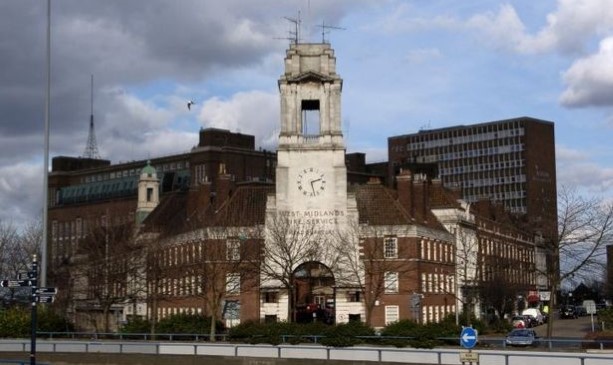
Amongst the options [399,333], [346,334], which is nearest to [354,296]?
[399,333]

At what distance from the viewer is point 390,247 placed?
3538 inches

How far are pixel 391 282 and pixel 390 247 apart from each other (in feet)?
11.2

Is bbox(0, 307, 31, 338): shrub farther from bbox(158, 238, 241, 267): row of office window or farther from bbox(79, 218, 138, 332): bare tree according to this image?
bbox(158, 238, 241, 267): row of office window

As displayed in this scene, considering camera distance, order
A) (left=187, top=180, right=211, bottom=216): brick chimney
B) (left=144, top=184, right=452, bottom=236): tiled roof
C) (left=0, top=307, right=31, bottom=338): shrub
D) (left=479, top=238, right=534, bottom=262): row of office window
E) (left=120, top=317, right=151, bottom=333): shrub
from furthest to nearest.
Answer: (left=479, top=238, right=534, bottom=262): row of office window < (left=187, top=180, right=211, bottom=216): brick chimney < (left=144, top=184, right=452, bottom=236): tiled roof < (left=120, top=317, right=151, bottom=333): shrub < (left=0, top=307, right=31, bottom=338): shrub

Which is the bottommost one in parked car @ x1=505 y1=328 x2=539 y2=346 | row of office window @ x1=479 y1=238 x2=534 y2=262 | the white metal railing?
the white metal railing

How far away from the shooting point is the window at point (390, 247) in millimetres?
89375

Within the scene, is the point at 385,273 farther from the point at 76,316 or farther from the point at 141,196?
the point at 141,196

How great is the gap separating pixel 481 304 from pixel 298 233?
2985 cm

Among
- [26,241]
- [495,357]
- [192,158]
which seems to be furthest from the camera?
[192,158]

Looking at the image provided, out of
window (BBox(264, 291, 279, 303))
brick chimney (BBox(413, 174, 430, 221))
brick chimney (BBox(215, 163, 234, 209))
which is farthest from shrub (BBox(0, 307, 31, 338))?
brick chimney (BBox(413, 174, 430, 221))

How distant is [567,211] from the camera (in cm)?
6656

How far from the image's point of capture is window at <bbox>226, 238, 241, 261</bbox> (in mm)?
85438

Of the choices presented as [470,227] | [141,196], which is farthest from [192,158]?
[470,227]

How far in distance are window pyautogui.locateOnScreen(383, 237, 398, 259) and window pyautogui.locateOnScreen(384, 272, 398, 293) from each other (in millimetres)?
1755
